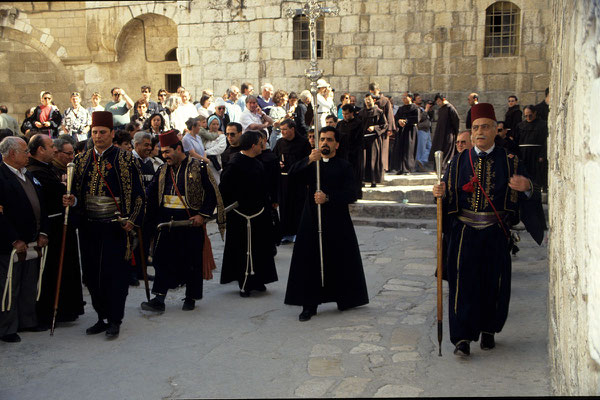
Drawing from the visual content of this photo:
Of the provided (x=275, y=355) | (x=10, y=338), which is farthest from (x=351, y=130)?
(x=10, y=338)

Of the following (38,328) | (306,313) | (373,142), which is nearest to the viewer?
(38,328)

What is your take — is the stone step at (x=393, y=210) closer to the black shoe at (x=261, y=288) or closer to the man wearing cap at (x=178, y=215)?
the black shoe at (x=261, y=288)

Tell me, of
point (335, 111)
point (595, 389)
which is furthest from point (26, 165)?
point (335, 111)

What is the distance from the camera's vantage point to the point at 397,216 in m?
13.4

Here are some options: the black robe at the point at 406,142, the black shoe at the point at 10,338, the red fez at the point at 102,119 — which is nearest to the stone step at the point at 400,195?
the black robe at the point at 406,142

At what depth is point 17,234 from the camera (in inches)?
248

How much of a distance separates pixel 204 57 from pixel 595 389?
19.0 metres

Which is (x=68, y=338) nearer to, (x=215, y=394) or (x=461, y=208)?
(x=215, y=394)

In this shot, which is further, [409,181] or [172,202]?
[409,181]

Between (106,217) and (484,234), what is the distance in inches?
129

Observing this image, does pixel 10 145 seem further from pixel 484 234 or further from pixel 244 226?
pixel 484 234

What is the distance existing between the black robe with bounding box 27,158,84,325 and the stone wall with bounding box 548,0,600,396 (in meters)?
4.58

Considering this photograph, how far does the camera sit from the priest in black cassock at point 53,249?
22.5ft

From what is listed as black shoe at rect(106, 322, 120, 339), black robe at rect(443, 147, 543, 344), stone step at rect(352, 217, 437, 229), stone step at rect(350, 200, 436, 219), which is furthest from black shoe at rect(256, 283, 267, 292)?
stone step at rect(350, 200, 436, 219)
